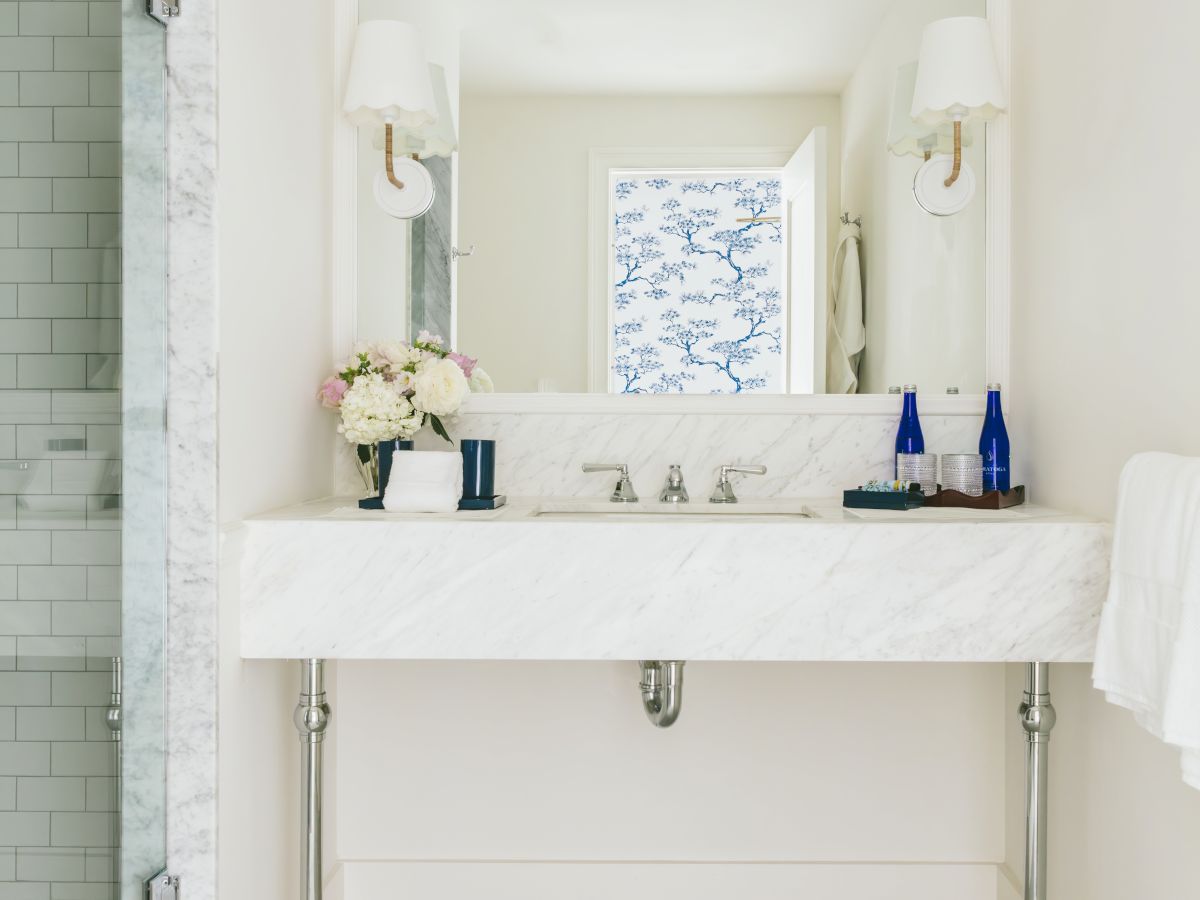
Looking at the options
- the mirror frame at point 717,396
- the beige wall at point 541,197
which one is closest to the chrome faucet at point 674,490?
the mirror frame at point 717,396

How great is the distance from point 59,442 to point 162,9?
0.60m

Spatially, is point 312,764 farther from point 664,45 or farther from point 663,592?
point 664,45

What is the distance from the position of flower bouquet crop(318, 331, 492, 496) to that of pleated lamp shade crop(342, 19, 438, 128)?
465 mm

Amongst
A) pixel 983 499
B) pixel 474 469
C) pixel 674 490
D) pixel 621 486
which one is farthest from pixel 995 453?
pixel 474 469

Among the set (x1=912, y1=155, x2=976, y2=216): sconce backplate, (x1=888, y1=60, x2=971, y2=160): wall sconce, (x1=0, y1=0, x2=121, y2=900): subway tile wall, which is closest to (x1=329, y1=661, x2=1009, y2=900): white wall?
(x1=0, y1=0, x2=121, y2=900): subway tile wall

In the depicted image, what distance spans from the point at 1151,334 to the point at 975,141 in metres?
0.74

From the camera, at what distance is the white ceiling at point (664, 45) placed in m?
1.93

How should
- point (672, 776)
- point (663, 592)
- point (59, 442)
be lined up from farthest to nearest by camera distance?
point (672, 776) → point (663, 592) → point (59, 442)

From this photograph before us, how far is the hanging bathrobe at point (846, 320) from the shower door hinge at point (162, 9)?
129 cm

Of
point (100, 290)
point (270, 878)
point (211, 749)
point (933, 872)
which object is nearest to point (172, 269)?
point (100, 290)

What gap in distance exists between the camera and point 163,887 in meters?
1.26

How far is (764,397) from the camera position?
1920 mm

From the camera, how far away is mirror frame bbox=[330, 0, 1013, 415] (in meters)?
1.89

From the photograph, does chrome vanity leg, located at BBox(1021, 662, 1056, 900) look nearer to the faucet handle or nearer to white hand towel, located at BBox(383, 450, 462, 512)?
the faucet handle
